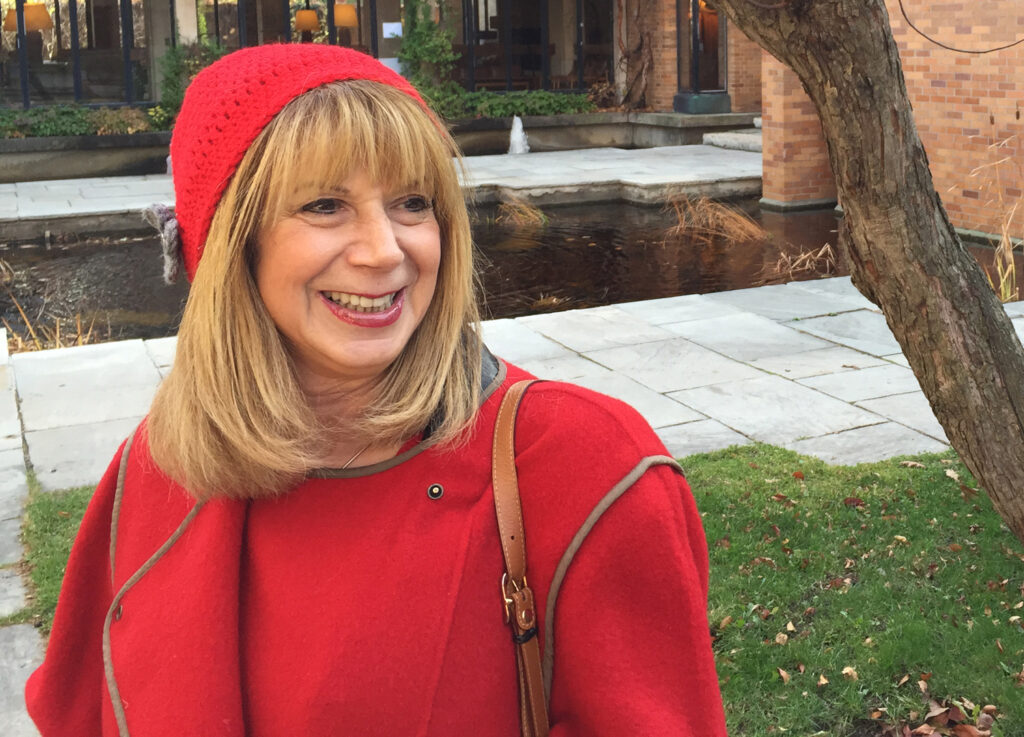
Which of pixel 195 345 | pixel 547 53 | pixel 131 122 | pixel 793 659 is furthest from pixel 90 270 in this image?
pixel 547 53

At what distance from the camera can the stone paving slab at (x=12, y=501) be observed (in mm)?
4711

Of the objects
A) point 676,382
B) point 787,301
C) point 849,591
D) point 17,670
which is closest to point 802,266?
point 787,301

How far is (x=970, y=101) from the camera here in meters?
11.3

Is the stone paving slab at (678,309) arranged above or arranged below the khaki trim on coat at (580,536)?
below

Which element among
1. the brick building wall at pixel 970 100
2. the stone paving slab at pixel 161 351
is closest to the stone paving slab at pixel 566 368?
the stone paving slab at pixel 161 351

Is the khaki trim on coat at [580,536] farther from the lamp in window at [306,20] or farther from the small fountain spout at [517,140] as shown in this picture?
the lamp in window at [306,20]

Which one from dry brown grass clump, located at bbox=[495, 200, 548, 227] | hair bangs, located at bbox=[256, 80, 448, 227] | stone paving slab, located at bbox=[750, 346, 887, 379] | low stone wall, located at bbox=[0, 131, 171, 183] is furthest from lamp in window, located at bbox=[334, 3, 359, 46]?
hair bangs, located at bbox=[256, 80, 448, 227]

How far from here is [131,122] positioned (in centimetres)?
1844

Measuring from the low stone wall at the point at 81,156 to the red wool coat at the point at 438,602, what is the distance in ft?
55.4

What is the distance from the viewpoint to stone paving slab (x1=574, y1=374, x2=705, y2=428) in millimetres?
6074

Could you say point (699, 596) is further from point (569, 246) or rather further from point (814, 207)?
point (814, 207)

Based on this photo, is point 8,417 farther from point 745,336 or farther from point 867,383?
point 867,383

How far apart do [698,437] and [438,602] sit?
172 inches

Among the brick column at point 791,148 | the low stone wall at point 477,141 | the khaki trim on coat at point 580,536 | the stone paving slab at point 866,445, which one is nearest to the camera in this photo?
the khaki trim on coat at point 580,536
